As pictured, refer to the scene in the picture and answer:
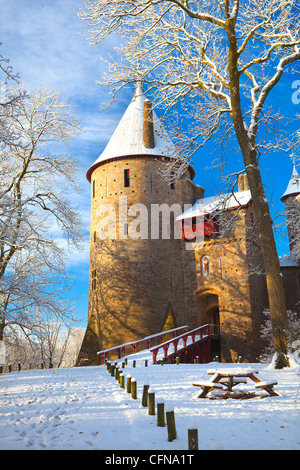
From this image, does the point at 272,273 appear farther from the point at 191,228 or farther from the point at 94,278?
the point at 94,278

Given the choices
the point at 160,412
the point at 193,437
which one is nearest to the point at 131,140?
the point at 160,412

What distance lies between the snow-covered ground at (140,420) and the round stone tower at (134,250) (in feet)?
49.5

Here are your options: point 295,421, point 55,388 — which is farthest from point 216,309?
point 295,421

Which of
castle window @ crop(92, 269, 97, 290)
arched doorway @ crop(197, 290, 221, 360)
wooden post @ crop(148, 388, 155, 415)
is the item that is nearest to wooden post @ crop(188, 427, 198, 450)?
wooden post @ crop(148, 388, 155, 415)

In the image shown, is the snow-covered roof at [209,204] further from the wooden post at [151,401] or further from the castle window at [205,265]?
the wooden post at [151,401]

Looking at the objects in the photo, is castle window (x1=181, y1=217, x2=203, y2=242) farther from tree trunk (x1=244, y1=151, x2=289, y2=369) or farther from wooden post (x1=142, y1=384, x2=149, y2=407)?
wooden post (x1=142, y1=384, x2=149, y2=407)

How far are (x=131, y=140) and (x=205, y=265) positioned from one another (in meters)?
10.2

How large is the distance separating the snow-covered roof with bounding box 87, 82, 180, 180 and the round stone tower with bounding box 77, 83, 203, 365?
0.26 ft

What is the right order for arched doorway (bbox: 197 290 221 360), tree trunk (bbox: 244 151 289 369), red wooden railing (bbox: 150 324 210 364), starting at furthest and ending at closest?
arched doorway (bbox: 197 290 221 360) < red wooden railing (bbox: 150 324 210 364) < tree trunk (bbox: 244 151 289 369)

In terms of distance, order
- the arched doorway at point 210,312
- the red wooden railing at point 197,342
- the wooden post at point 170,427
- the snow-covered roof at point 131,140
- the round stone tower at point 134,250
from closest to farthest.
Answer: the wooden post at point 170,427 < the red wooden railing at point 197,342 < the round stone tower at point 134,250 < the arched doorway at point 210,312 < the snow-covered roof at point 131,140

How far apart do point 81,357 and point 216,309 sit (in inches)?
407

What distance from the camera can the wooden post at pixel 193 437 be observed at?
154 inches

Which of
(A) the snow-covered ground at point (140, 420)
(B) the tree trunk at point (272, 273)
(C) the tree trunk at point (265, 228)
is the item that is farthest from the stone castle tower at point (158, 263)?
(A) the snow-covered ground at point (140, 420)

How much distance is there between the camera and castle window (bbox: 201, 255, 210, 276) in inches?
981
